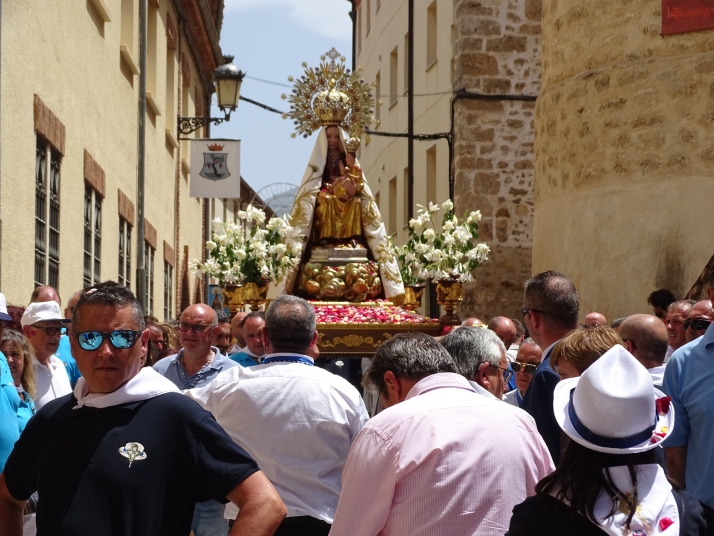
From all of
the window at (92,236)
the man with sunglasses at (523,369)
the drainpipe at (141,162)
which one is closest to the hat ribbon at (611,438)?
the man with sunglasses at (523,369)

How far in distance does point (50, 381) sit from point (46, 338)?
0.30m

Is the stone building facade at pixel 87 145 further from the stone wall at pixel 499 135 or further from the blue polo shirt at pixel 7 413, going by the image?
the stone wall at pixel 499 135

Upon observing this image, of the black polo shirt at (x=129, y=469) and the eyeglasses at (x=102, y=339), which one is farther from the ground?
the eyeglasses at (x=102, y=339)

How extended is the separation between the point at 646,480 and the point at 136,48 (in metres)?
16.0

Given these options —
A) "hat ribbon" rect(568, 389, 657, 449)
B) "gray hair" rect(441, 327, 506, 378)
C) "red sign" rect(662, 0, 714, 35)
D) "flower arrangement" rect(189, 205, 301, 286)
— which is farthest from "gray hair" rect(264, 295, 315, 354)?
"red sign" rect(662, 0, 714, 35)

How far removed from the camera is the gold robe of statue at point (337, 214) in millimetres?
14648

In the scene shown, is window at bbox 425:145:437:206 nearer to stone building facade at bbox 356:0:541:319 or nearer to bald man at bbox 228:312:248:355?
stone building facade at bbox 356:0:541:319

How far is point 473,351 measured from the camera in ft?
16.6

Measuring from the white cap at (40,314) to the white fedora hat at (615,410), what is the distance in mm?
5182

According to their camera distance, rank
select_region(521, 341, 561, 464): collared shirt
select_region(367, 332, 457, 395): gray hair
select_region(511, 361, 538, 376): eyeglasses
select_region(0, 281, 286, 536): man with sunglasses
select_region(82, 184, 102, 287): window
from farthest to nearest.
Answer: select_region(82, 184, 102, 287): window → select_region(511, 361, 538, 376): eyeglasses → select_region(521, 341, 561, 464): collared shirt → select_region(367, 332, 457, 395): gray hair → select_region(0, 281, 286, 536): man with sunglasses

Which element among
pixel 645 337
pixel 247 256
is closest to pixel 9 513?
pixel 645 337

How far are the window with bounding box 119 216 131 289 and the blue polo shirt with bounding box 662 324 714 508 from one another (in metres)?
12.8

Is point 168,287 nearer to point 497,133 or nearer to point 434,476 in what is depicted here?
point 497,133

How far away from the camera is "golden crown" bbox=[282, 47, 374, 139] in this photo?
14828mm
